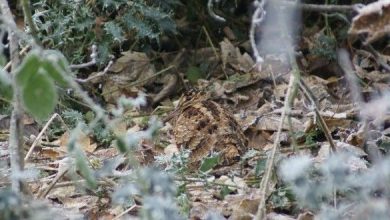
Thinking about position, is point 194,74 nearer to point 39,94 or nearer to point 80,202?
point 80,202

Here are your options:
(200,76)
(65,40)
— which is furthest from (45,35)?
(200,76)

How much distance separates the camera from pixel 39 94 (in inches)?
40.8

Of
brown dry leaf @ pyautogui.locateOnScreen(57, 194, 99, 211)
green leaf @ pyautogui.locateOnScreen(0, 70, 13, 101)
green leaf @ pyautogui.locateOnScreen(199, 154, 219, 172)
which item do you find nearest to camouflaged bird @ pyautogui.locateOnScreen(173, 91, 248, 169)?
green leaf @ pyautogui.locateOnScreen(199, 154, 219, 172)

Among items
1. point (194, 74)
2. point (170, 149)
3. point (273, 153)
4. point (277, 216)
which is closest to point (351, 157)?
point (277, 216)

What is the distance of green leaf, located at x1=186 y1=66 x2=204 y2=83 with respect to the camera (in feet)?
9.18

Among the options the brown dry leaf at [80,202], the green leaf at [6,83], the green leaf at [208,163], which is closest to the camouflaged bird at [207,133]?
the green leaf at [208,163]

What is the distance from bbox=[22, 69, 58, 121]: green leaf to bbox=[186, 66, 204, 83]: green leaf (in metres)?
1.74

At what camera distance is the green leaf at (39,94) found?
1.02m

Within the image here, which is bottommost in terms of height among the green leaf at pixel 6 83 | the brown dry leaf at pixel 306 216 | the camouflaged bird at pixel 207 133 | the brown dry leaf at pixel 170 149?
the brown dry leaf at pixel 170 149

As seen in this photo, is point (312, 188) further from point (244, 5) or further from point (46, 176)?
point (244, 5)

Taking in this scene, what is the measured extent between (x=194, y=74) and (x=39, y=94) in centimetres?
180

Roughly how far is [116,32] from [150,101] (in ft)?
0.91

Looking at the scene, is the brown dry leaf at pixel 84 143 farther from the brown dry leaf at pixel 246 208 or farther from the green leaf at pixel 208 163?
the brown dry leaf at pixel 246 208

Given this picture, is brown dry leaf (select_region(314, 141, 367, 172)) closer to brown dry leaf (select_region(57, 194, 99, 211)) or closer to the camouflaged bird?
the camouflaged bird
